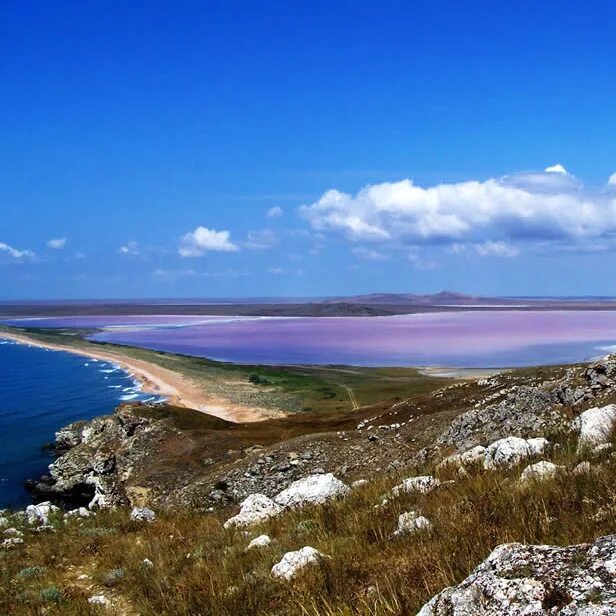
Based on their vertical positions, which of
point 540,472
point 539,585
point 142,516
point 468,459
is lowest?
point 142,516

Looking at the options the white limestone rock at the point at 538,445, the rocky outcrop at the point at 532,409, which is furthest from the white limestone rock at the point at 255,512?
the rocky outcrop at the point at 532,409

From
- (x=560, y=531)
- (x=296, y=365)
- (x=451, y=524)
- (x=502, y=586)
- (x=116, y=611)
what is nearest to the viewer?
(x=502, y=586)

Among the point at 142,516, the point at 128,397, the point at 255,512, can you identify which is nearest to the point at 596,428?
the point at 255,512

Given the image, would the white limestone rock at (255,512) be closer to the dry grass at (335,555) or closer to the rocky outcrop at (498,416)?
the dry grass at (335,555)

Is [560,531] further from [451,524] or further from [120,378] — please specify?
[120,378]

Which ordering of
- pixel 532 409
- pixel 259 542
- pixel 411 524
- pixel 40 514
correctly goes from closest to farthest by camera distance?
pixel 411 524, pixel 259 542, pixel 40 514, pixel 532 409

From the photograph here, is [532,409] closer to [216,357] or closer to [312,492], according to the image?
[312,492]

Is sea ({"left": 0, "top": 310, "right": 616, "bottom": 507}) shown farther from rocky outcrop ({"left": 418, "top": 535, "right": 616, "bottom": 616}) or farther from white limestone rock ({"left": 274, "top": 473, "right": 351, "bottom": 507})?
rocky outcrop ({"left": 418, "top": 535, "right": 616, "bottom": 616})

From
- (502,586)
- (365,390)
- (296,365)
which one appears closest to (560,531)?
(502,586)
